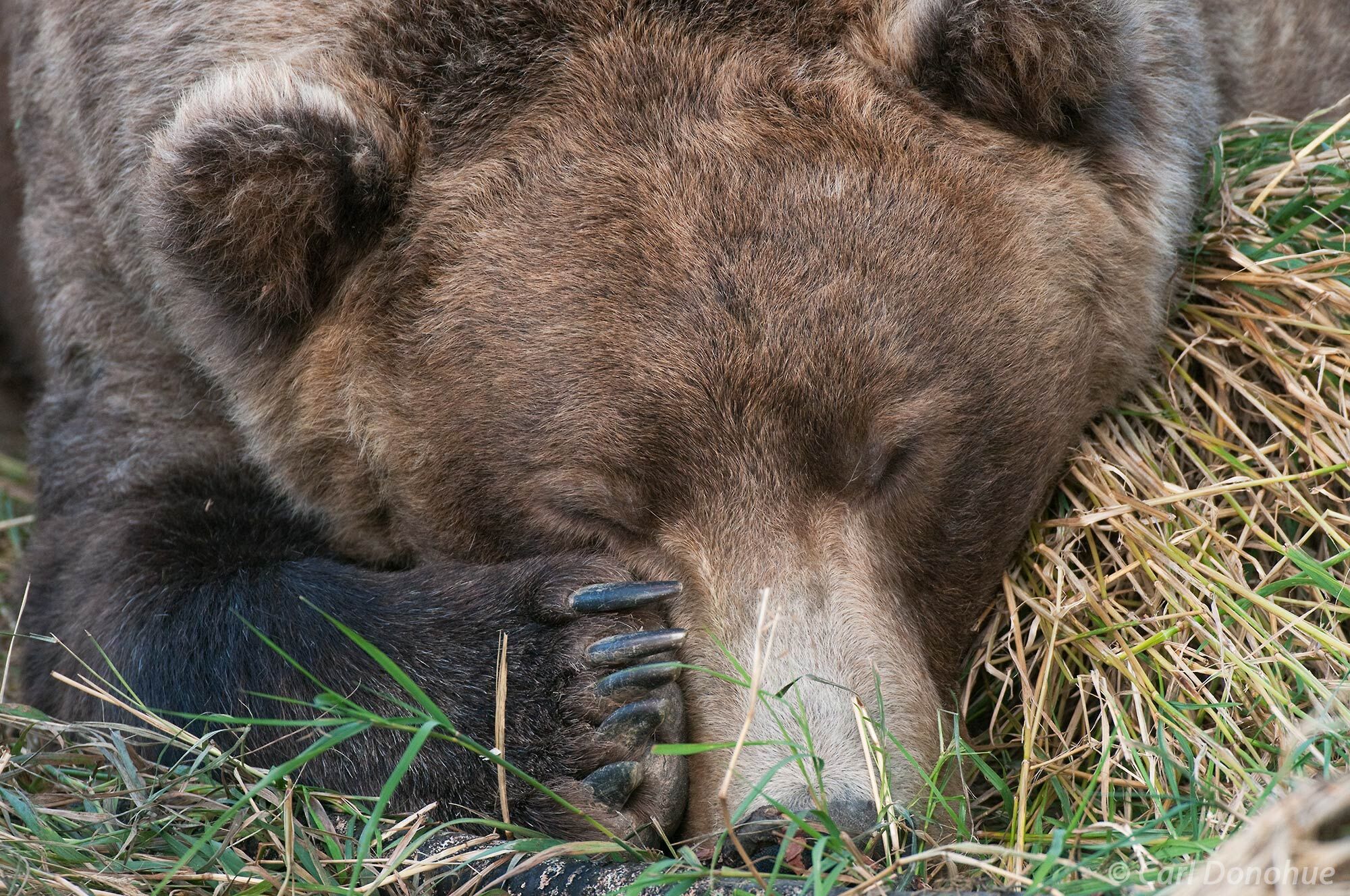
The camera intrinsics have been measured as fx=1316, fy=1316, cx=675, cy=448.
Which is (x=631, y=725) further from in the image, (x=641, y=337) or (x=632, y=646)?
(x=641, y=337)

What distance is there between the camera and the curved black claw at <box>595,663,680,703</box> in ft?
9.97

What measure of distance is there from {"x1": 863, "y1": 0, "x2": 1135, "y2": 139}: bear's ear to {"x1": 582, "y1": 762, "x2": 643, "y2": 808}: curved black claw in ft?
5.99

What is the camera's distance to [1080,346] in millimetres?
3477

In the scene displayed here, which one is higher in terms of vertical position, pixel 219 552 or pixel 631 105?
pixel 631 105

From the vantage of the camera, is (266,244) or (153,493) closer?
(266,244)

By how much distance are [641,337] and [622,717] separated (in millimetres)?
881

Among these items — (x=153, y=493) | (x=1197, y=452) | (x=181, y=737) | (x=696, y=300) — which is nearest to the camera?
(x=696, y=300)

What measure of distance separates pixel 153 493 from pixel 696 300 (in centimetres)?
206

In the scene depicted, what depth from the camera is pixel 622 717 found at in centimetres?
303

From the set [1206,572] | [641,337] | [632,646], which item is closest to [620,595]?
[632,646]

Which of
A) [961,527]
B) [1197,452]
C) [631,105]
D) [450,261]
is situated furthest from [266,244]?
[1197,452]

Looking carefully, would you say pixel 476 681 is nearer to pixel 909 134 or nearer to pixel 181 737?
pixel 181 737

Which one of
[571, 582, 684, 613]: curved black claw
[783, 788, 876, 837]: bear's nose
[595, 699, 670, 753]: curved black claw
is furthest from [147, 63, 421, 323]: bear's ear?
[783, 788, 876, 837]: bear's nose

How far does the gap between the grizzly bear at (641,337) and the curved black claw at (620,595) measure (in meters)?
0.01
